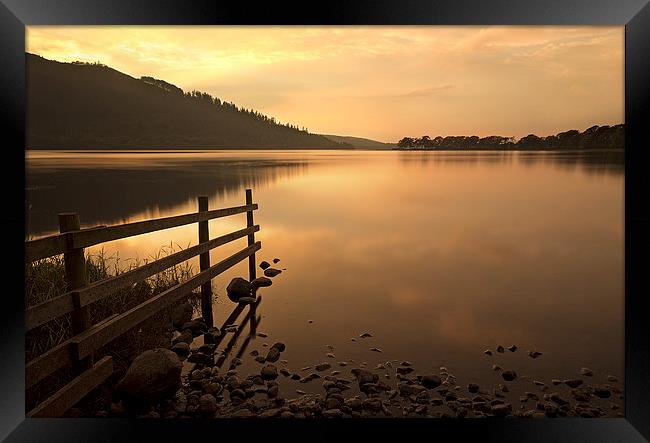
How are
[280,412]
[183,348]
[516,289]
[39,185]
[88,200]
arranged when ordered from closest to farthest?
[280,412] → [183,348] → [516,289] → [88,200] → [39,185]

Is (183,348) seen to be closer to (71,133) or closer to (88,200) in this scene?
(88,200)

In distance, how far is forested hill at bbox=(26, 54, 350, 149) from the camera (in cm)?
11000

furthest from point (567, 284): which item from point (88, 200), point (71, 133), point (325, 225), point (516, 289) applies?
point (71, 133)

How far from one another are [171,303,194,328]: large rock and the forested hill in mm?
104547

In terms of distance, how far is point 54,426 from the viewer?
312 cm

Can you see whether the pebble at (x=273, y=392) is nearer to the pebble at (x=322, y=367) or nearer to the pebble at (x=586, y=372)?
the pebble at (x=322, y=367)

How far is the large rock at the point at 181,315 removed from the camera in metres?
6.22

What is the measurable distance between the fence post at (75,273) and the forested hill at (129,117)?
107 metres

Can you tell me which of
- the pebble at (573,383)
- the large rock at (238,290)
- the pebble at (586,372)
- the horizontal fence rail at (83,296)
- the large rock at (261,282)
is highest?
the horizontal fence rail at (83,296)

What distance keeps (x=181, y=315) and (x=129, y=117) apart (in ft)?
429

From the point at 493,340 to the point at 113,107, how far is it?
143 metres

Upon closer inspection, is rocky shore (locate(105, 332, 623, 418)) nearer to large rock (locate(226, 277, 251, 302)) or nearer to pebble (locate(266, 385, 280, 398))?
pebble (locate(266, 385, 280, 398))

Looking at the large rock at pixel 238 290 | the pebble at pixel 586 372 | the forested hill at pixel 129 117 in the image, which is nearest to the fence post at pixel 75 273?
the large rock at pixel 238 290

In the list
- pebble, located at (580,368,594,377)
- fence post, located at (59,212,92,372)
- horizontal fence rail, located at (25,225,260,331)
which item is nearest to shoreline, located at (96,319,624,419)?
pebble, located at (580,368,594,377)
